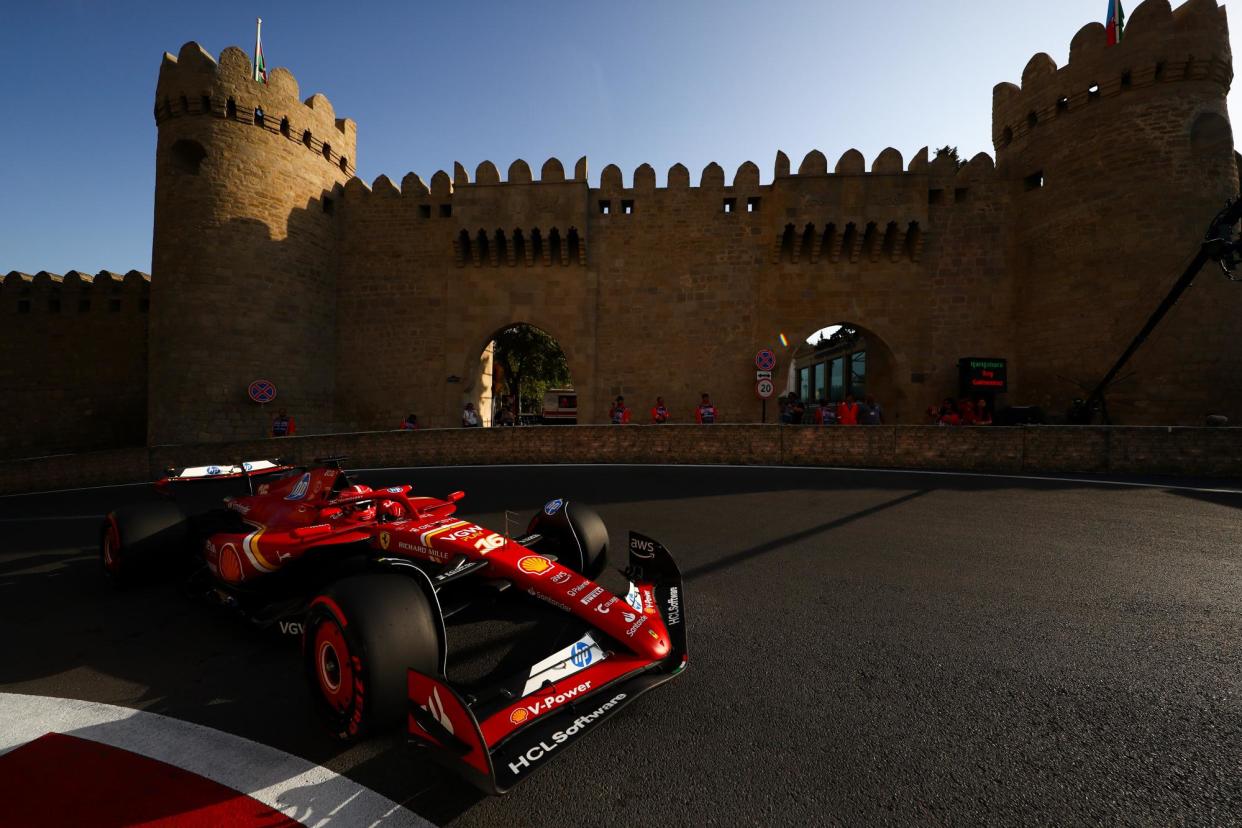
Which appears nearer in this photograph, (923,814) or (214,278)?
(923,814)

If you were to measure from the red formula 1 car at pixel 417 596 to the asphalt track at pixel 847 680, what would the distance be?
193 millimetres

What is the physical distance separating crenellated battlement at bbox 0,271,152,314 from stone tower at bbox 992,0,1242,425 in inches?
1192

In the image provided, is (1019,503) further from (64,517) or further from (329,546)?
(64,517)

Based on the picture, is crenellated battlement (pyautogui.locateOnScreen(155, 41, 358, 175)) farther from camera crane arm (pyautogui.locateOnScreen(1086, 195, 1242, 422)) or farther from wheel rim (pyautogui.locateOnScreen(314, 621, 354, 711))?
camera crane arm (pyautogui.locateOnScreen(1086, 195, 1242, 422))

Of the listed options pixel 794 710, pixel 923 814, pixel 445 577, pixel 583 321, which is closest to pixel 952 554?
pixel 794 710

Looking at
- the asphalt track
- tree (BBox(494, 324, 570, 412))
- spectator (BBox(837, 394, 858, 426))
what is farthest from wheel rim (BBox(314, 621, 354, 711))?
tree (BBox(494, 324, 570, 412))

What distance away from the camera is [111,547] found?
11.4 feet

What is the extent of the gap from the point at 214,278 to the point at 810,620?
17.9 metres

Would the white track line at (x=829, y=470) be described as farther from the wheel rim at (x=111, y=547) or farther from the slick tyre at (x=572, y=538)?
the slick tyre at (x=572, y=538)

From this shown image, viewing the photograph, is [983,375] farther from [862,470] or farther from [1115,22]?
[1115,22]

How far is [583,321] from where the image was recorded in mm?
16703

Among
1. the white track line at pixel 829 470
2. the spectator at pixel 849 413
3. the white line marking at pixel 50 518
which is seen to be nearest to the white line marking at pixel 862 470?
the white track line at pixel 829 470

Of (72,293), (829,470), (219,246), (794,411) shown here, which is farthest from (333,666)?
(72,293)

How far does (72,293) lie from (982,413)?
30.8 meters
